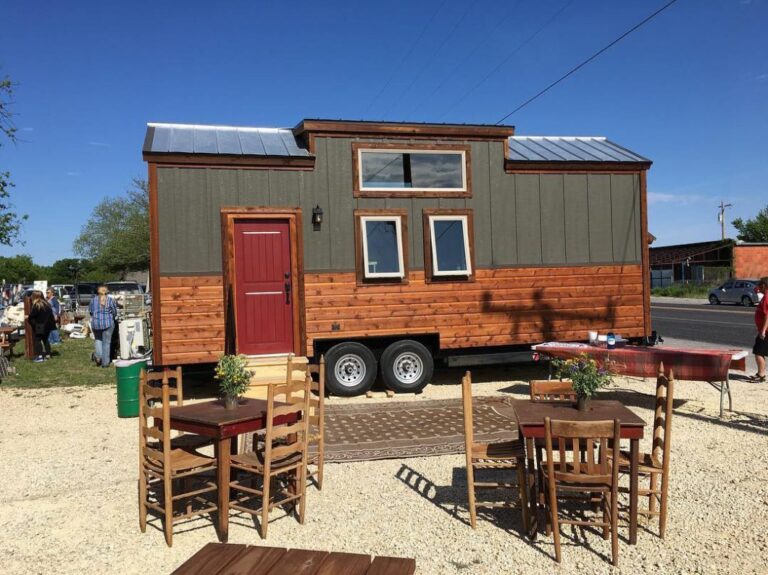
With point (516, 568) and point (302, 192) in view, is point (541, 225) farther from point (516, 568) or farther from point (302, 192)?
point (516, 568)

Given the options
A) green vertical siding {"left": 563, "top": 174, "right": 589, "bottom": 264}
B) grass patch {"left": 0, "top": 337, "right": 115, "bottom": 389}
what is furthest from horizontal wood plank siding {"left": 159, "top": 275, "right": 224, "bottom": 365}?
green vertical siding {"left": 563, "top": 174, "right": 589, "bottom": 264}

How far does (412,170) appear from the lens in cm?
979

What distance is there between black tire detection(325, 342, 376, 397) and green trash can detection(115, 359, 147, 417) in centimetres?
267

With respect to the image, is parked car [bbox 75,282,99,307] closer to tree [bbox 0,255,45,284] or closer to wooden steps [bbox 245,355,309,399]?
wooden steps [bbox 245,355,309,399]

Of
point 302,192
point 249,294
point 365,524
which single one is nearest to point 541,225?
point 302,192

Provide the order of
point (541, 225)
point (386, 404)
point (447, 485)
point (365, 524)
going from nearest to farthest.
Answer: point (365, 524) → point (447, 485) → point (386, 404) → point (541, 225)

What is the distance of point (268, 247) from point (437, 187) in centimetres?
280

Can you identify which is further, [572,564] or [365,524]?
[365,524]

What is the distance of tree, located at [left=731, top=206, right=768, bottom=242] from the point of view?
206 feet

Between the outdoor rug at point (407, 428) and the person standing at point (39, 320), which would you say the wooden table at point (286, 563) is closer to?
the outdoor rug at point (407, 428)

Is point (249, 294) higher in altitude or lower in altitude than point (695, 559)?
higher

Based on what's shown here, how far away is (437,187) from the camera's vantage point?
9820 millimetres

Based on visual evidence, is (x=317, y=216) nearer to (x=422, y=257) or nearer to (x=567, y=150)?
(x=422, y=257)

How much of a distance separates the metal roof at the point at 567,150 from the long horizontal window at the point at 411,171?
984 millimetres
